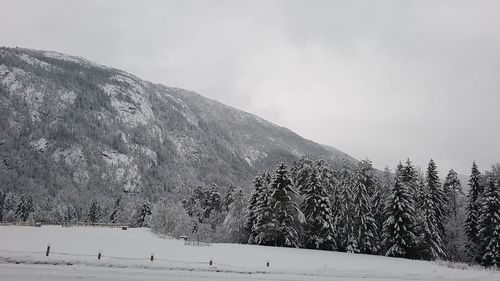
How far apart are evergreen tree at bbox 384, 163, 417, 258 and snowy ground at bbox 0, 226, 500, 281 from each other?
6.50 metres

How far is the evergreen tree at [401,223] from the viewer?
50.3 m

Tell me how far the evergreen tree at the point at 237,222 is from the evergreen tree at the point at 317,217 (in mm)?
13925

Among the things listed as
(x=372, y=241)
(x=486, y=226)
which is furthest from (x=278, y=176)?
(x=486, y=226)

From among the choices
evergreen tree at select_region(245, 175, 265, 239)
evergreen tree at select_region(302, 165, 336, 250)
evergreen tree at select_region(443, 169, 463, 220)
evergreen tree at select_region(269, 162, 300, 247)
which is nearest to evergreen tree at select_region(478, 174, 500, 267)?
evergreen tree at select_region(302, 165, 336, 250)

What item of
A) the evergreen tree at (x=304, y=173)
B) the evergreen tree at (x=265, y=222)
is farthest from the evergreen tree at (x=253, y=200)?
the evergreen tree at (x=304, y=173)

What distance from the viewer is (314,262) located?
126 feet

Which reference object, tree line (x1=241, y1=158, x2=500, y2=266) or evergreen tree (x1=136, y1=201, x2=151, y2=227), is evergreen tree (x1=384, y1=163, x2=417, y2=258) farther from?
evergreen tree (x1=136, y1=201, x2=151, y2=227)

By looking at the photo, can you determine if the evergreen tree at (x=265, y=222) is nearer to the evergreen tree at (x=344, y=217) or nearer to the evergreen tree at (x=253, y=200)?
the evergreen tree at (x=253, y=200)

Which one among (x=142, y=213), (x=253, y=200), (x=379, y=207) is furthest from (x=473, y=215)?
(x=142, y=213)

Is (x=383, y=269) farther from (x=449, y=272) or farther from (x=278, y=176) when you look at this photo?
(x=278, y=176)

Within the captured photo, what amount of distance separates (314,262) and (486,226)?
2698 centimetres

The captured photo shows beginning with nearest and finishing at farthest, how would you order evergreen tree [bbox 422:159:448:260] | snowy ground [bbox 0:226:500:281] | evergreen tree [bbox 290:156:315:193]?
snowy ground [bbox 0:226:500:281] < evergreen tree [bbox 422:159:448:260] < evergreen tree [bbox 290:156:315:193]

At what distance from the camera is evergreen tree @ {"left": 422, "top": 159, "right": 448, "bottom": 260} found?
52.3 m

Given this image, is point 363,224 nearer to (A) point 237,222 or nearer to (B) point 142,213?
(A) point 237,222
